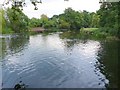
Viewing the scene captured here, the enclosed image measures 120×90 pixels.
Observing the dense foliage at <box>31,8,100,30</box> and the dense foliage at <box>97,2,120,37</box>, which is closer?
the dense foliage at <box>97,2,120,37</box>

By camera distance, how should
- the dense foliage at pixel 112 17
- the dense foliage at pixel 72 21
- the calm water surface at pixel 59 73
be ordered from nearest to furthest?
the calm water surface at pixel 59 73 < the dense foliage at pixel 112 17 < the dense foliage at pixel 72 21

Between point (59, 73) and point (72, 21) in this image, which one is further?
point (72, 21)

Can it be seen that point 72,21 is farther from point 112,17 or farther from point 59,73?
point 59,73

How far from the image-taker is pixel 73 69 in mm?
23844

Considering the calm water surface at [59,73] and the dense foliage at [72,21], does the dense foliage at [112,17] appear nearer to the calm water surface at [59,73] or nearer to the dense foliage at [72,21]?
the calm water surface at [59,73]

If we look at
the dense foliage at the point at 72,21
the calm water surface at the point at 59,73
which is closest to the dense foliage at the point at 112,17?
the calm water surface at the point at 59,73

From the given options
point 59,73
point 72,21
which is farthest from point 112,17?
point 72,21

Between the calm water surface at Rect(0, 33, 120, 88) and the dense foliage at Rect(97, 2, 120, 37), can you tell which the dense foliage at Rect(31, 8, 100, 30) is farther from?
the calm water surface at Rect(0, 33, 120, 88)

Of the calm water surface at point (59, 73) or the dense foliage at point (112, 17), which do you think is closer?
the calm water surface at point (59, 73)

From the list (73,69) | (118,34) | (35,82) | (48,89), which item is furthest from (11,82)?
(118,34)

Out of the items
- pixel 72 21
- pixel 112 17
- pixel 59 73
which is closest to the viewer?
pixel 59 73

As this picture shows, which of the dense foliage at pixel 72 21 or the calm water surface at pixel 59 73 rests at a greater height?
the dense foliage at pixel 72 21

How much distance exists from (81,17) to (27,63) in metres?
113

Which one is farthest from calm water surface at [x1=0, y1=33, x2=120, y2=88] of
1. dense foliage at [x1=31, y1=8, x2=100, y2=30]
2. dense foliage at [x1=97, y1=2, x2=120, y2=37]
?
dense foliage at [x1=31, y1=8, x2=100, y2=30]
